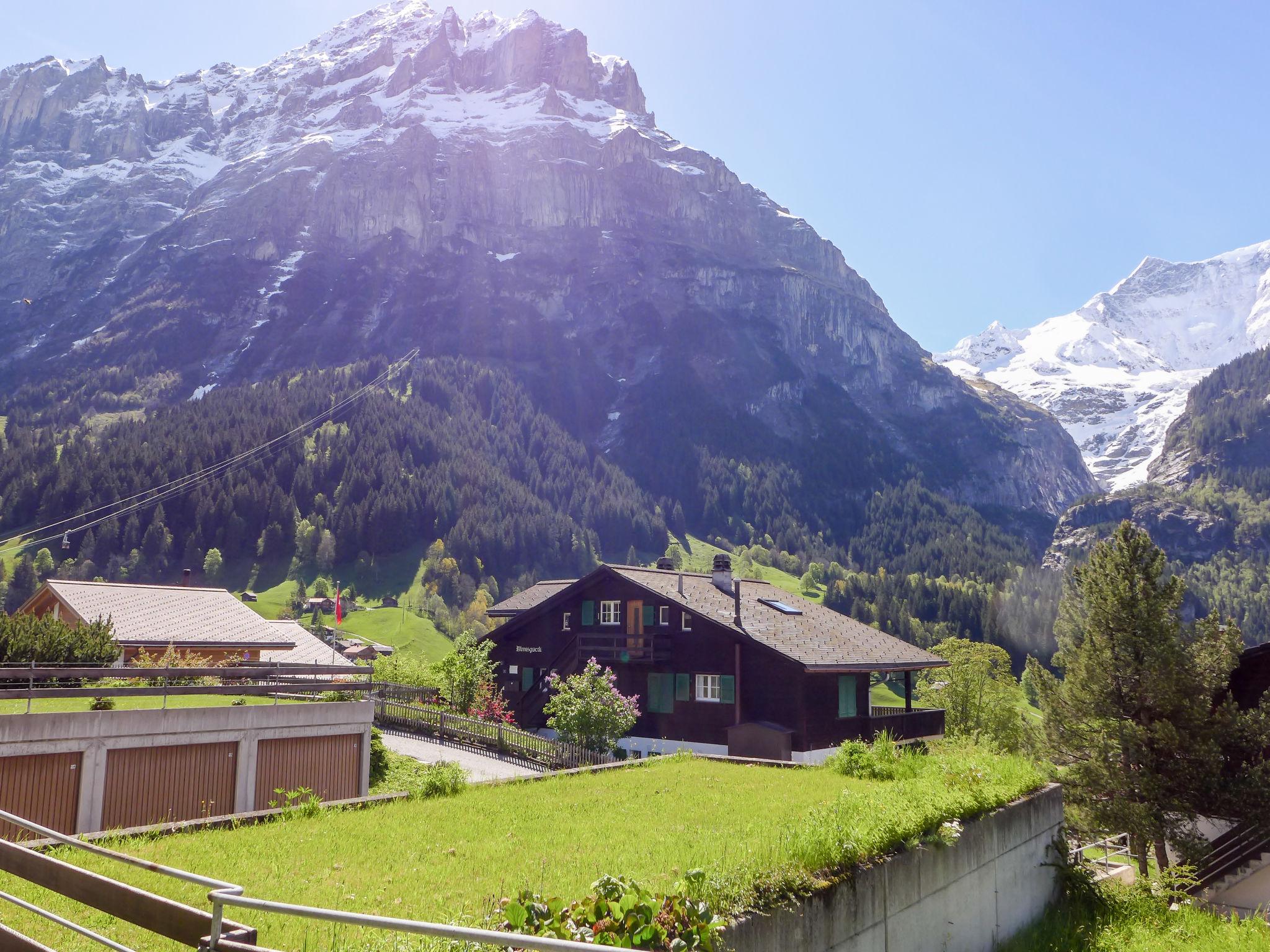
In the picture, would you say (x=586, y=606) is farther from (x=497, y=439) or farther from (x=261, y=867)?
(x=497, y=439)

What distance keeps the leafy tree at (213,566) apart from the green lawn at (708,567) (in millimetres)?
83088

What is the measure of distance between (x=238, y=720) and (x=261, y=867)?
10800 mm

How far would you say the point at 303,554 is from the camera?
143250 millimetres

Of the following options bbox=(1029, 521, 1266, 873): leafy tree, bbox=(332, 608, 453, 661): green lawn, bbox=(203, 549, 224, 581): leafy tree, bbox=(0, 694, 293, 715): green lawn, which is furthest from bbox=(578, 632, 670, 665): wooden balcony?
bbox=(203, 549, 224, 581): leafy tree

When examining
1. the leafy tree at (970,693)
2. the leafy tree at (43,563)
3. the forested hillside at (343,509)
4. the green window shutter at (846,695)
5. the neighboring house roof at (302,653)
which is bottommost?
the leafy tree at (970,693)

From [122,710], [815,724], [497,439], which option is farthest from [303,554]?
[122,710]

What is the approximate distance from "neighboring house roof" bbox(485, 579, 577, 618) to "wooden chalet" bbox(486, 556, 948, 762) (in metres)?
2.27

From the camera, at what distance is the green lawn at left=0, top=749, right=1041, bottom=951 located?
328 inches

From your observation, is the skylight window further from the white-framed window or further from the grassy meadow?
the grassy meadow

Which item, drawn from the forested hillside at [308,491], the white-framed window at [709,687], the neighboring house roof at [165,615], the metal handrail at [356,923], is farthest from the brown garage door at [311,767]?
the forested hillside at [308,491]

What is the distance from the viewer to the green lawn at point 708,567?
572ft

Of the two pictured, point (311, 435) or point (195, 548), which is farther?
point (311, 435)

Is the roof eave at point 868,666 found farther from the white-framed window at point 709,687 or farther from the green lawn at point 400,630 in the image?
the green lawn at point 400,630

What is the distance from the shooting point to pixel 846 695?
37406mm
